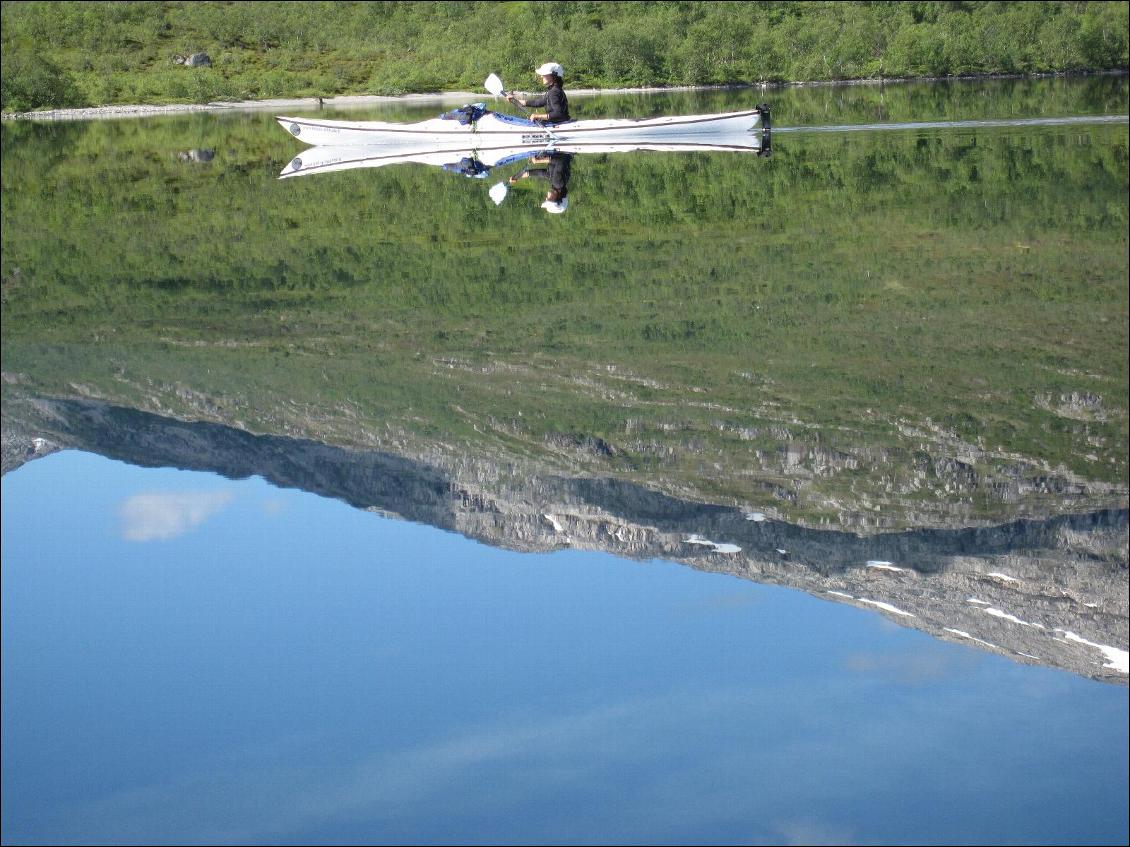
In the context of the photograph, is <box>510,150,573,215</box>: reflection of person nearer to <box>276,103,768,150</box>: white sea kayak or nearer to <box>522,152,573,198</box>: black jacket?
<box>522,152,573,198</box>: black jacket

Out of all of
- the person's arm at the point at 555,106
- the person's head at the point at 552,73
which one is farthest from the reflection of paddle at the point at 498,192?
the person's head at the point at 552,73

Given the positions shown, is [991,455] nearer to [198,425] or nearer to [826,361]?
[826,361]

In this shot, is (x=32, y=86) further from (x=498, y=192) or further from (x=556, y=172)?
(x=498, y=192)

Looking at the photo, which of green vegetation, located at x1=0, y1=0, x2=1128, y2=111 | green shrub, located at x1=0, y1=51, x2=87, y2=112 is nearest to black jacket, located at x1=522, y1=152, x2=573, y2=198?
green vegetation, located at x1=0, y1=0, x2=1128, y2=111

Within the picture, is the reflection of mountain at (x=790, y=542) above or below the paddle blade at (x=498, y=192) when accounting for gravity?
below

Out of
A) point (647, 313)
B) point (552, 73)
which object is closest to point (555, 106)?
point (552, 73)

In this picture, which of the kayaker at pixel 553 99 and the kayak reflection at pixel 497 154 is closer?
the kayak reflection at pixel 497 154

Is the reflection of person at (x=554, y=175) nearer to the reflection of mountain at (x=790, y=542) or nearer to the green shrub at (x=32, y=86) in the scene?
the reflection of mountain at (x=790, y=542)
